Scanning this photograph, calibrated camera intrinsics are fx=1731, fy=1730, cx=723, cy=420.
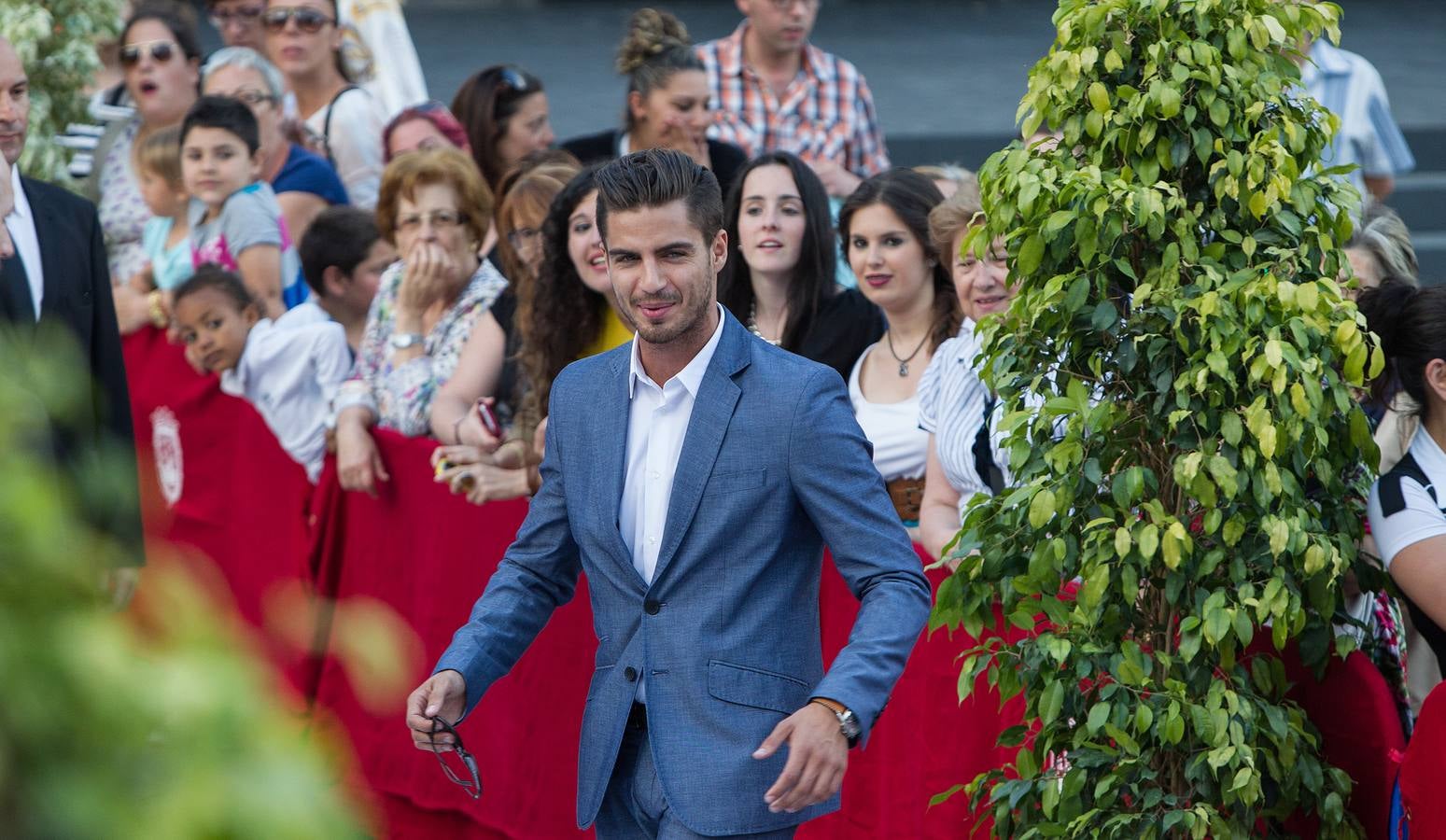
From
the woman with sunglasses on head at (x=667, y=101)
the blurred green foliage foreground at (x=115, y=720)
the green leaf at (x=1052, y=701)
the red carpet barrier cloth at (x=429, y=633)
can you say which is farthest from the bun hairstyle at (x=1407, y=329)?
the blurred green foliage foreground at (x=115, y=720)

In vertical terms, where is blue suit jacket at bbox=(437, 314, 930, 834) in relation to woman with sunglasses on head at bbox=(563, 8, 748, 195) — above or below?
above

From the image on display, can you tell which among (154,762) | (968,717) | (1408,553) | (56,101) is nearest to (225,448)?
(56,101)

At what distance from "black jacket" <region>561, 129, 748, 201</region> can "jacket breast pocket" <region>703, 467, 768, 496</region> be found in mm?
2826

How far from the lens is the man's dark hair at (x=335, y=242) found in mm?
6605

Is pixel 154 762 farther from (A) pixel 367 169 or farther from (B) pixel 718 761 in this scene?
(A) pixel 367 169

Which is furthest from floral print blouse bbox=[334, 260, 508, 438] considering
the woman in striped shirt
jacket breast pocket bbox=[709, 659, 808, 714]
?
jacket breast pocket bbox=[709, 659, 808, 714]

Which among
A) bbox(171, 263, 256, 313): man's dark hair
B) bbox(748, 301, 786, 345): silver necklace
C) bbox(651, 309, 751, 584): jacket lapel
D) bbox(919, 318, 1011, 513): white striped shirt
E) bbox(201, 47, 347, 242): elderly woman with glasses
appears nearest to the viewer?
bbox(651, 309, 751, 584): jacket lapel

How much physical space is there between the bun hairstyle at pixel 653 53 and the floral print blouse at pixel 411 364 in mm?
1036

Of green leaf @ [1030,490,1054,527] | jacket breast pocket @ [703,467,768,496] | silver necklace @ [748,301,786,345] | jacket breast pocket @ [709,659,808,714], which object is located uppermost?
jacket breast pocket @ [703,467,768,496]

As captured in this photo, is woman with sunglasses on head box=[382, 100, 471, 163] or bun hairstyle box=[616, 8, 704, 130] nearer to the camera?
bun hairstyle box=[616, 8, 704, 130]

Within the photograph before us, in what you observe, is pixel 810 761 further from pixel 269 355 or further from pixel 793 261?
pixel 269 355

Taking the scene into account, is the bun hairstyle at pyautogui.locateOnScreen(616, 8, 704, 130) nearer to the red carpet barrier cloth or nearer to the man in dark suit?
the red carpet barrier cloth

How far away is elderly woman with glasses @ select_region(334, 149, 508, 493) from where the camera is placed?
5.60 meters

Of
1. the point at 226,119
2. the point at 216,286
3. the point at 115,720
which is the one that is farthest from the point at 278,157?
the point at 115,720
